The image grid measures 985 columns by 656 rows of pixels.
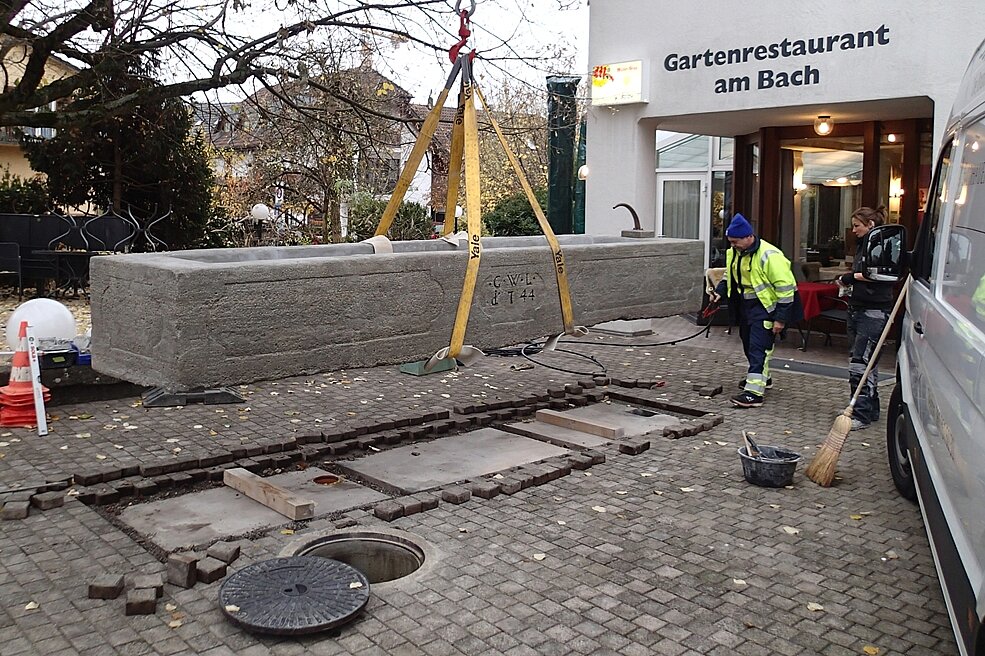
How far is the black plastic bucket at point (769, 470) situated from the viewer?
6250mm

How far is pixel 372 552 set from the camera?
16.9 feet

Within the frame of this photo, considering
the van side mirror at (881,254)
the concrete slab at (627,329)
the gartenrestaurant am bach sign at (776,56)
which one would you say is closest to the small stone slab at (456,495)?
the van side mirror at (881,254)

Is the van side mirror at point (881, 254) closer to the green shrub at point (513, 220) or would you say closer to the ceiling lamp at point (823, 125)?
the ceiling lamp at point (823, 125)

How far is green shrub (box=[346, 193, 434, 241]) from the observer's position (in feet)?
70.1

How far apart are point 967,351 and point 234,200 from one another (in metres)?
24.0

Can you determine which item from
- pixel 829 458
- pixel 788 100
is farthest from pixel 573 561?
pixel 788 100

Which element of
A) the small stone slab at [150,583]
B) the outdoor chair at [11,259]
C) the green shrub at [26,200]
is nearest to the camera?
the small stone slab at [150,583]

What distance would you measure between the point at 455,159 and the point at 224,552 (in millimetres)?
3874

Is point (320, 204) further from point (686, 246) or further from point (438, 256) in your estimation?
point (438, 256)

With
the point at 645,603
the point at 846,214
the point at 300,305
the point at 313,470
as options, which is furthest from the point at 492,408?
the point at 846,214

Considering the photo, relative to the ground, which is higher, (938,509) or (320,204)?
(320,204)

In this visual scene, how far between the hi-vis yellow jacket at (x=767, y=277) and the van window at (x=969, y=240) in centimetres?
354

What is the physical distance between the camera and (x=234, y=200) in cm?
2544

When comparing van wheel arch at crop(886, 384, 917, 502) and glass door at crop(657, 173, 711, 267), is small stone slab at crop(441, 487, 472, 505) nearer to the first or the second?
van wheel arch at crop(886, 384, 917, 502)
